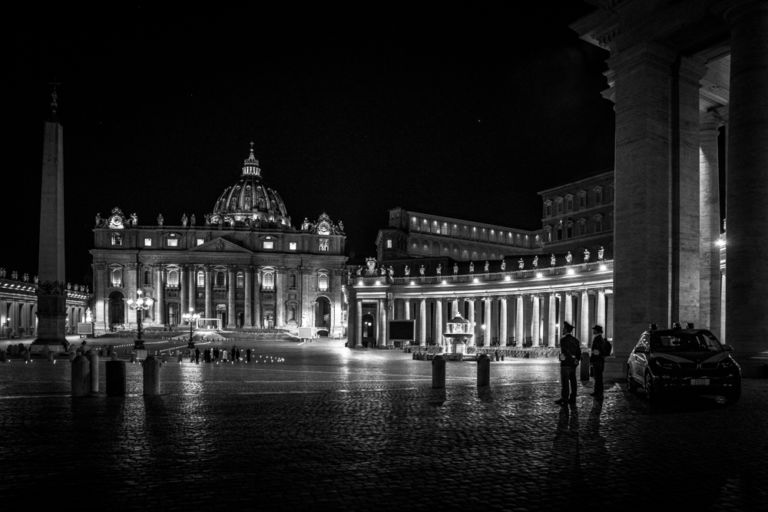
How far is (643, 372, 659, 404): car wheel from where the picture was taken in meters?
17.0

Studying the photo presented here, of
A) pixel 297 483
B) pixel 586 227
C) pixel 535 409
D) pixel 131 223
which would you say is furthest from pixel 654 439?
pixel 131 223

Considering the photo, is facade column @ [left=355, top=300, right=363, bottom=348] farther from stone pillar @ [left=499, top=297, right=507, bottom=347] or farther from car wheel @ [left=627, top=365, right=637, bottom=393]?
car wheel @ [left=627, top=365, right=637, bottom=393]

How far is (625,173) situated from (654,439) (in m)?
16.0

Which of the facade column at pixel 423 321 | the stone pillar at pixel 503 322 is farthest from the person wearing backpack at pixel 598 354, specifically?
the facade column at pixel 423 321

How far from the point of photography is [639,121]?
2581cm

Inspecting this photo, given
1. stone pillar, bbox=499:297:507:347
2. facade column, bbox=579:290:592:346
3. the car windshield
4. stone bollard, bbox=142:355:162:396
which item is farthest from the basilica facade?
the car windshield

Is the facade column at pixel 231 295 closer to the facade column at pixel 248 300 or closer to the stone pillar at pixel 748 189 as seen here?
the facade column at pixel 248 300

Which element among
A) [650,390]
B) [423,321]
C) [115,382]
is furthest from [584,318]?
[115,382]

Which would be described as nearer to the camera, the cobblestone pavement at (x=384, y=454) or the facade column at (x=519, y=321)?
the cobblestone pavement at (x=384, y=454)

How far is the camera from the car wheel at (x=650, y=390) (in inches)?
671

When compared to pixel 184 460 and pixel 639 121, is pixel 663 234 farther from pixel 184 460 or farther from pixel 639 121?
pixel 184 460

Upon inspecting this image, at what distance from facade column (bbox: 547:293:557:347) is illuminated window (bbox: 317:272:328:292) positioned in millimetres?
100353

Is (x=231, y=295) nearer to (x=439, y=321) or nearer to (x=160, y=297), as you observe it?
(x=160, y=297)

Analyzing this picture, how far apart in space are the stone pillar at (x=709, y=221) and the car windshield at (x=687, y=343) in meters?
12.2
